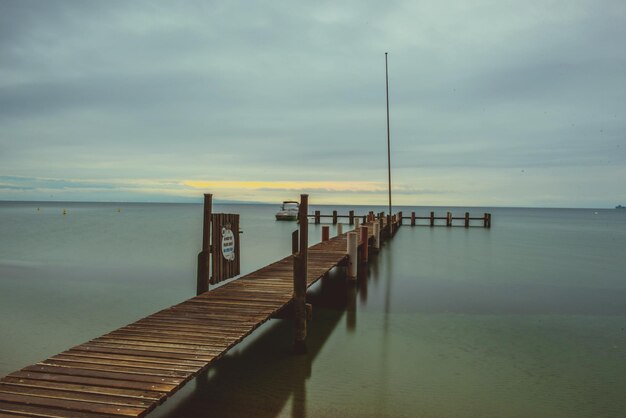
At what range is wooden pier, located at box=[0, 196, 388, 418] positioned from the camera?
14.6ft

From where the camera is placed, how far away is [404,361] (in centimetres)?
909

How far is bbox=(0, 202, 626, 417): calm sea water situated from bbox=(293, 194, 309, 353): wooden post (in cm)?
41

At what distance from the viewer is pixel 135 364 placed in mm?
5496

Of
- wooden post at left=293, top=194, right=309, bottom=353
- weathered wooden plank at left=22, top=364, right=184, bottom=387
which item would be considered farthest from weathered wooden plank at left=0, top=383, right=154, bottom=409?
wooden post at left=293, top=194, right=309, bottom=353

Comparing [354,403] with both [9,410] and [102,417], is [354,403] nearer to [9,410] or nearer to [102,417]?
[102,417]

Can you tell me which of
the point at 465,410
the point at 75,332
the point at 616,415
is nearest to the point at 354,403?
the point at 465,410

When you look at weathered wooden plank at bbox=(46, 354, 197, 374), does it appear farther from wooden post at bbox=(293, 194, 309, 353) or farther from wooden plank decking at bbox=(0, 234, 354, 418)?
wooden post at bbox=(293, 194, 309, 353)

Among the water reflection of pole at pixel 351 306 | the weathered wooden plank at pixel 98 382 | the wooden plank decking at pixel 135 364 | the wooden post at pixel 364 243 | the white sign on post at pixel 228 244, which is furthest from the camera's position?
the wooden post at pixel 364 243

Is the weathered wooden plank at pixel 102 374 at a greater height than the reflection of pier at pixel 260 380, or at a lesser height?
greater

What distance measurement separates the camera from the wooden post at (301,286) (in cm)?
902

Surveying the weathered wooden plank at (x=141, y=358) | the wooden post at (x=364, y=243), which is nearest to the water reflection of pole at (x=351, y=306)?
the wooden post at (x=364, y=243)

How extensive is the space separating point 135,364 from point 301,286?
408 centimetres

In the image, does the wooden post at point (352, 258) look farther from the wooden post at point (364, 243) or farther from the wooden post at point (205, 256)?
the wooden post at point (205, 256)

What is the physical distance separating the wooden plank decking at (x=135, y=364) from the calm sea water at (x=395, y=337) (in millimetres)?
1001
